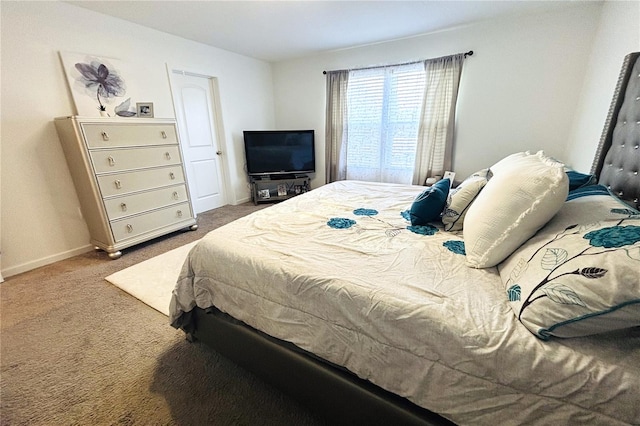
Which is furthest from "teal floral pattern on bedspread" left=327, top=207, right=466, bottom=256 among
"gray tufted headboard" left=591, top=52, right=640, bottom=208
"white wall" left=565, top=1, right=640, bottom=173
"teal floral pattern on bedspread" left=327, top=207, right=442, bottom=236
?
"white wall" left=565, top=1, right=640, bottom=173

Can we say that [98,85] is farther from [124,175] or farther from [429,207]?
[429,207]

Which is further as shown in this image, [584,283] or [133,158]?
[133,158]

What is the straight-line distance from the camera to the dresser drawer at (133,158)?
2.42 meters

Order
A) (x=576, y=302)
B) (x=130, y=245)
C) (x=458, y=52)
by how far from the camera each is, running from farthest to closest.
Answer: (x=458, y=52) → (x=130, y=245) → (x=576, y=302)

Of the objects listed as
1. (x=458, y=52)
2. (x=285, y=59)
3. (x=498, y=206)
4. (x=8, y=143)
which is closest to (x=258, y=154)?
(x=285, y=59)

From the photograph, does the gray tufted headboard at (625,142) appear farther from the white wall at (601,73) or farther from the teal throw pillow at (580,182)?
the white wall at (601,73)

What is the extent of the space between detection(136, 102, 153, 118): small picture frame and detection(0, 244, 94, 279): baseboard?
61.3 inches

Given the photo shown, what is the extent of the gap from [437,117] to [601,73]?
4.83 feet

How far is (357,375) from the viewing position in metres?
0.95

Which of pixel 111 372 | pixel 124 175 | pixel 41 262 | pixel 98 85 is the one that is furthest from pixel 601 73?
pixel 41 262

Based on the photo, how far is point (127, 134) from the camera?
8.43 feet

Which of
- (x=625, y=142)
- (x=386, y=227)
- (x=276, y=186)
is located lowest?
(x=276, y=186)

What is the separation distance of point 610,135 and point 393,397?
184 centimetres

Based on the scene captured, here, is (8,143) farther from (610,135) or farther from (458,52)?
(458,52)
